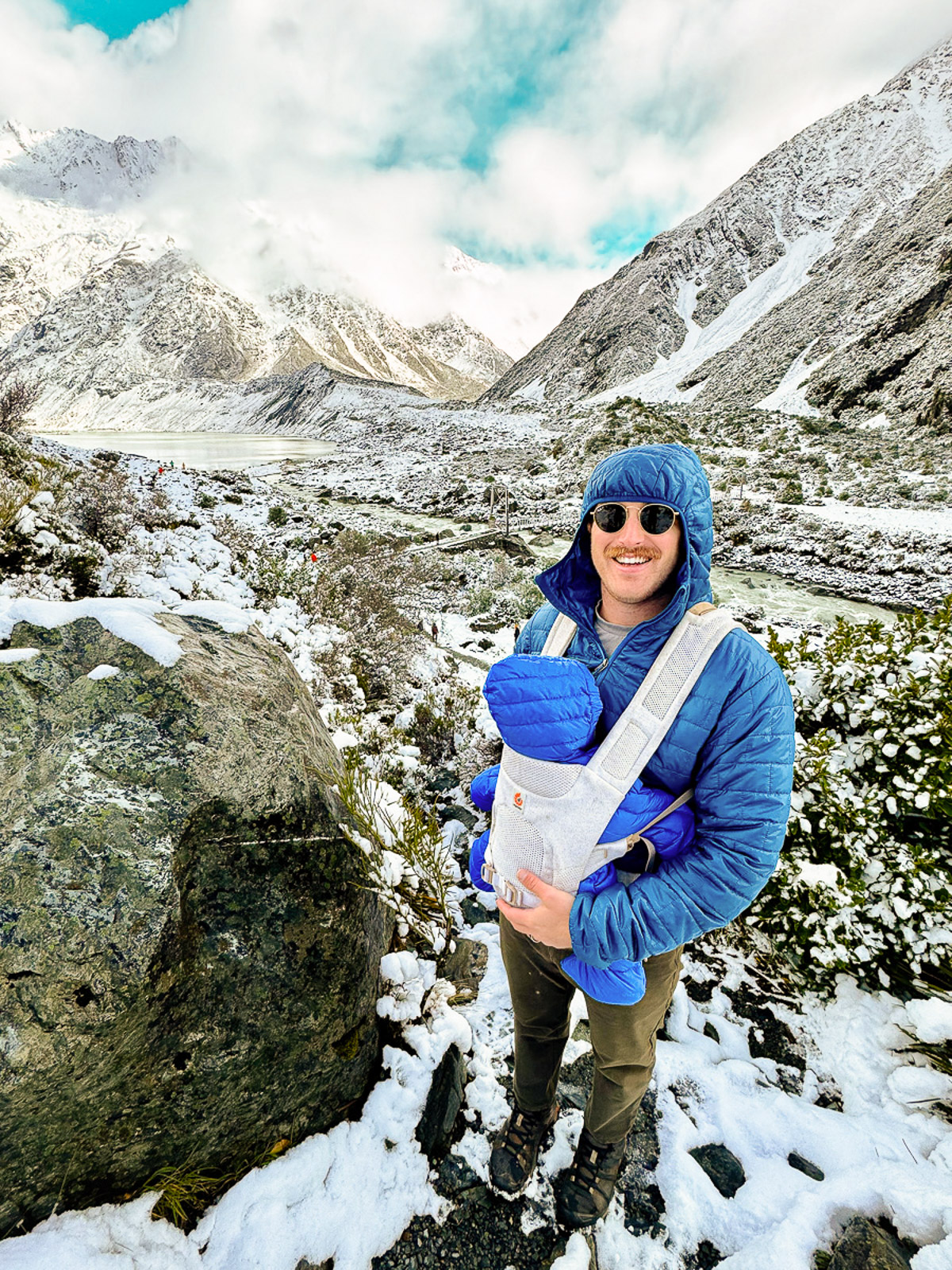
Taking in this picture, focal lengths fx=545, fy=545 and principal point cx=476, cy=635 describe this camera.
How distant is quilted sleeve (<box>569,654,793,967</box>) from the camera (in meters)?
1.36

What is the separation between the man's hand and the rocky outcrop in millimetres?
874

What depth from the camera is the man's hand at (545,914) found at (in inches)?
58.2

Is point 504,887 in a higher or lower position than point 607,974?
higher

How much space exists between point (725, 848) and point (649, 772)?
0.84ft

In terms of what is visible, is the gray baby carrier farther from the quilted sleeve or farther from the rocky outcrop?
the rocky outcrop

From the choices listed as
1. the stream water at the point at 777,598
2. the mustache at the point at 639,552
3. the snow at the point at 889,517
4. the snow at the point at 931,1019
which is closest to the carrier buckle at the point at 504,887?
the mustache at the point at 639,552

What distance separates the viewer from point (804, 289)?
175 ft

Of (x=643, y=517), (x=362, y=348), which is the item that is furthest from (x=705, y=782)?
(x=362, y=348)

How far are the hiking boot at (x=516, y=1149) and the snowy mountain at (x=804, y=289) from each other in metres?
34.2

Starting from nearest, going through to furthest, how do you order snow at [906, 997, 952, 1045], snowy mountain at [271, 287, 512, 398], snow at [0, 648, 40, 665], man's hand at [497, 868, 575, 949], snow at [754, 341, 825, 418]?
man's hand at [497, 868, 575, 949], snow at [0, 648, 40, 665], snow at [906, 997, 952, 1045], snow at [754, 341, 825, 418], snowy mountain at [271, 287, 512, 398]

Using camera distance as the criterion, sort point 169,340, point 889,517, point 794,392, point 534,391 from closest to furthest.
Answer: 1. point 889,517
2. point 794,392
3. point 534,391
4. point 169,340

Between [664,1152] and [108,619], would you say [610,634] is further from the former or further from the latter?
[664,1152]

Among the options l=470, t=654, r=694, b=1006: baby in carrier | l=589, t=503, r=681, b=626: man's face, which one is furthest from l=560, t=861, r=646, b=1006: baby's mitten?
l=589, t=503, r=681, b=626: man's face

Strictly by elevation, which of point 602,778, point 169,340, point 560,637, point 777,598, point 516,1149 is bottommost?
point 516,1149
